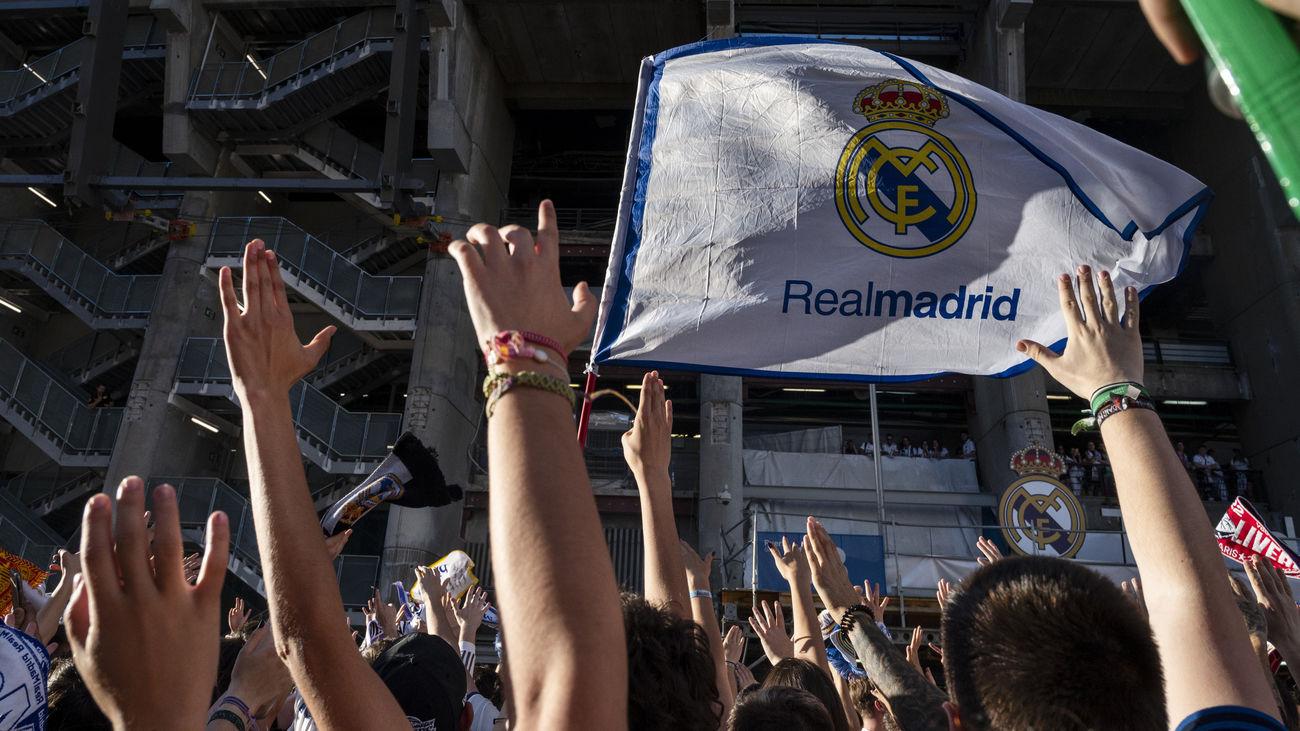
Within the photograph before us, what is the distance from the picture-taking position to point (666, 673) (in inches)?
75.0

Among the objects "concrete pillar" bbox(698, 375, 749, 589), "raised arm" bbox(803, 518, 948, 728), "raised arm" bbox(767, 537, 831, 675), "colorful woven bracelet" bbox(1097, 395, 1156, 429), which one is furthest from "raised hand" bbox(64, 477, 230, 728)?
"concrete pillar" bbox(698, 375, 749, 589)

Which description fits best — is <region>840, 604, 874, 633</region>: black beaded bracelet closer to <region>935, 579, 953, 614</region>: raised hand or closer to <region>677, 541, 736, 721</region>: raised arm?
<region>935, 579, 953, 614</region>: raised hand

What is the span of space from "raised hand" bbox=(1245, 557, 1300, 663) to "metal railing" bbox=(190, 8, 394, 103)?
870 inches

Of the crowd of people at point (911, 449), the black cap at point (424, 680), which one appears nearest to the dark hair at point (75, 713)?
the black cap at point (424, 680)

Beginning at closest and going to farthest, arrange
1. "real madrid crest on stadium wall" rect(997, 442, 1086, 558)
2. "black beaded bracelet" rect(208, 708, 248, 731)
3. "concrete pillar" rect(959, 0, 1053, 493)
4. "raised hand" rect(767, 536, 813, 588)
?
"black beaded bracelet" rect(208, 708, 248, 731) → "raised hand" rect(767, 536, 813, 588) → "real madrid crest on stadium wall" rect(997, 442, 1086, 558) → "concrete pillar" rect(959, 0, 1053, 493)

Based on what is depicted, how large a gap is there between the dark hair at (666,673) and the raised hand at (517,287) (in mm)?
738

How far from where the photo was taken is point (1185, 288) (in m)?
25.9

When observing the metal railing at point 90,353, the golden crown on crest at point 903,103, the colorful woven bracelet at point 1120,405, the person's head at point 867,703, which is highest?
the metal railing at point 90,353

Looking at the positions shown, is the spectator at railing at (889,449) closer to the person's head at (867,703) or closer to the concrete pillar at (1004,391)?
the concrete pillar at (1004,391)

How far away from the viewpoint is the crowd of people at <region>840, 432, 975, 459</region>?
22.7 meters

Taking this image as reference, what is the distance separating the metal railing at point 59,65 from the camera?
22250 millimetres

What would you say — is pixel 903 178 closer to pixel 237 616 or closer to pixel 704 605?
pixel 704 605

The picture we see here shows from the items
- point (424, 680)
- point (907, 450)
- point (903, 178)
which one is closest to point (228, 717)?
point (424, 680)

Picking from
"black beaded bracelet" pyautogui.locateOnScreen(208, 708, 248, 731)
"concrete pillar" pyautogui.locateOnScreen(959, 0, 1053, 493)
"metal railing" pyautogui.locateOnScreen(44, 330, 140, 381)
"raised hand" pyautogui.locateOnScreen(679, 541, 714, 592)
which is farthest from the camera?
"metal railing" pyautogui.locateOnScreen(44, 330, 140, 381)
